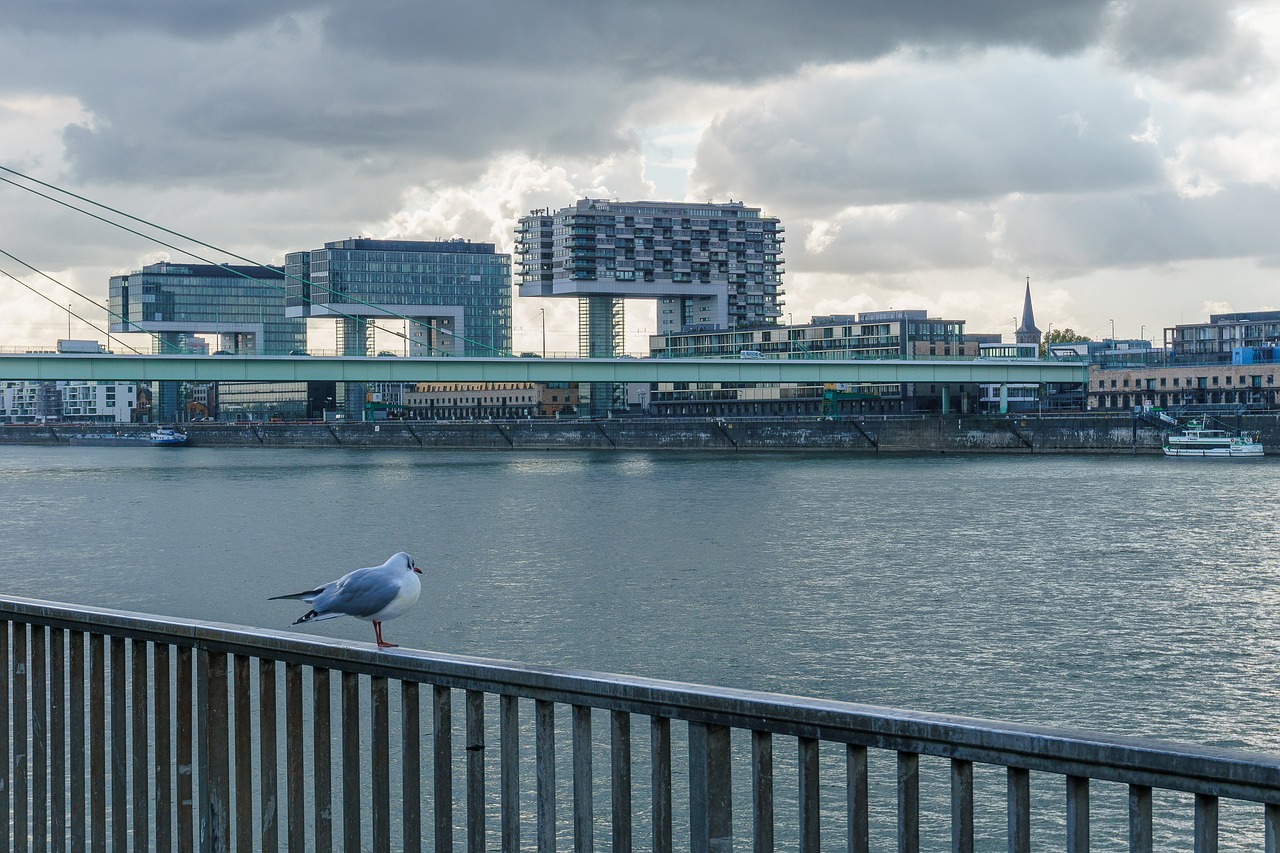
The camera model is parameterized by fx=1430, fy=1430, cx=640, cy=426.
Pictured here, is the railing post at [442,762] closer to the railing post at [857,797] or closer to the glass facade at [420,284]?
the railing post at [857,797]

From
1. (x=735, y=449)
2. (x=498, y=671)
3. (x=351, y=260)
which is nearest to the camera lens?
(x=498, y=671)

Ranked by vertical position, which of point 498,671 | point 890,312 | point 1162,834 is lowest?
point 1162,834

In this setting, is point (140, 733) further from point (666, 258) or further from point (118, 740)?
point (666, 258)

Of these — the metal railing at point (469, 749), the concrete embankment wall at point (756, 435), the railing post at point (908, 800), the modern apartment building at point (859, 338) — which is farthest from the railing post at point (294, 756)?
the modern apartment building at point (859, 338)

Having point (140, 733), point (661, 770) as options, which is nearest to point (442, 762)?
point (661, 770)

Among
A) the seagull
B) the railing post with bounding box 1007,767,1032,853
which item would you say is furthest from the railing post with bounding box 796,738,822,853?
the seagull

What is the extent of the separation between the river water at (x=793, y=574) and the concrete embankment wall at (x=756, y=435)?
20.3 m

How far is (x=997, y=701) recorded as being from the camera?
16734 millimetres

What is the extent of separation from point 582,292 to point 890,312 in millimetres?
38137

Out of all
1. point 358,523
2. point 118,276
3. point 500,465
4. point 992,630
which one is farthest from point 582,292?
point 992,630

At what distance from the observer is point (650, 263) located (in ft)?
542

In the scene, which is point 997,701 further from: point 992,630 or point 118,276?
point 118,276

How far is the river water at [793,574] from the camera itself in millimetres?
18359

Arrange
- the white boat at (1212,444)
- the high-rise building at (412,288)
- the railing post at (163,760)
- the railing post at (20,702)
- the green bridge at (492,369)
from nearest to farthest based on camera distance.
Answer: the railing post at (163,760) → the railing post at (20,702) → the green bridge at (492,369) → the white boat at (1212,444) → the high-rise building at (412,288)
